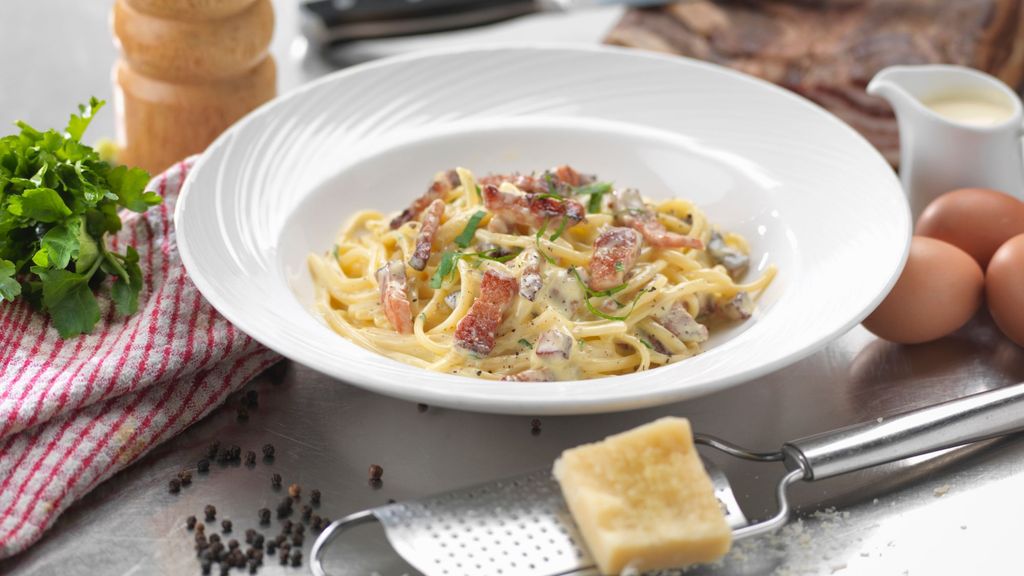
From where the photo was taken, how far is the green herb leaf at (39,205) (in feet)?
10.6

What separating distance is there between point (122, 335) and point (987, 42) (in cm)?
435

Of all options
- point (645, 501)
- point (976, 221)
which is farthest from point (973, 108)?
point (645, 501)

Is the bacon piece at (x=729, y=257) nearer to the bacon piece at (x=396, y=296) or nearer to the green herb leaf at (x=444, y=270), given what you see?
the green herb leaf at (x=444, y=270)

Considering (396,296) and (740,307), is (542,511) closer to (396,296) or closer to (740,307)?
(396,296)

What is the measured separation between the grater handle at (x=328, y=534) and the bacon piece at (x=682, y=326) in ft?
3.90

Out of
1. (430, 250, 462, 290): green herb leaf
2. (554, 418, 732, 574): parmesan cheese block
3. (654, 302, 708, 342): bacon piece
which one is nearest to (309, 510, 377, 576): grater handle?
(554, 418, 732, 574): parmesan cheese block

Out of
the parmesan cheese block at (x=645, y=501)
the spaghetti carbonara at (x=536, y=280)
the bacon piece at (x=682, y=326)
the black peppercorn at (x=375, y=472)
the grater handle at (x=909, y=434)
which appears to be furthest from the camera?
the bacon piece at (x=682, y=326)

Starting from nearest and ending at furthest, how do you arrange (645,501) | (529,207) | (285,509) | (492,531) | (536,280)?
1. (645,501)
2. (492,531)
3. (285,509)
4. (536,280)
5. (529,207)

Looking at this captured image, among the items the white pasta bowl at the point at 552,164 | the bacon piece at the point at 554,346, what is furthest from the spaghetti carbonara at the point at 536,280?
the white pasta bowl at the point at 552,164

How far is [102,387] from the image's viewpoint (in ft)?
9.92

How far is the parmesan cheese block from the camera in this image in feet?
8.13

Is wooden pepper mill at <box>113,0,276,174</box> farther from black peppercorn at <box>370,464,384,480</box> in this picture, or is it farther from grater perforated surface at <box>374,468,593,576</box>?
grater perforated surface at <box>374,468,593,576</box>

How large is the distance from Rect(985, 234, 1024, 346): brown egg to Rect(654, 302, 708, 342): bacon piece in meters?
0.99

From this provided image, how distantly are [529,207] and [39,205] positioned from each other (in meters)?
1.52
